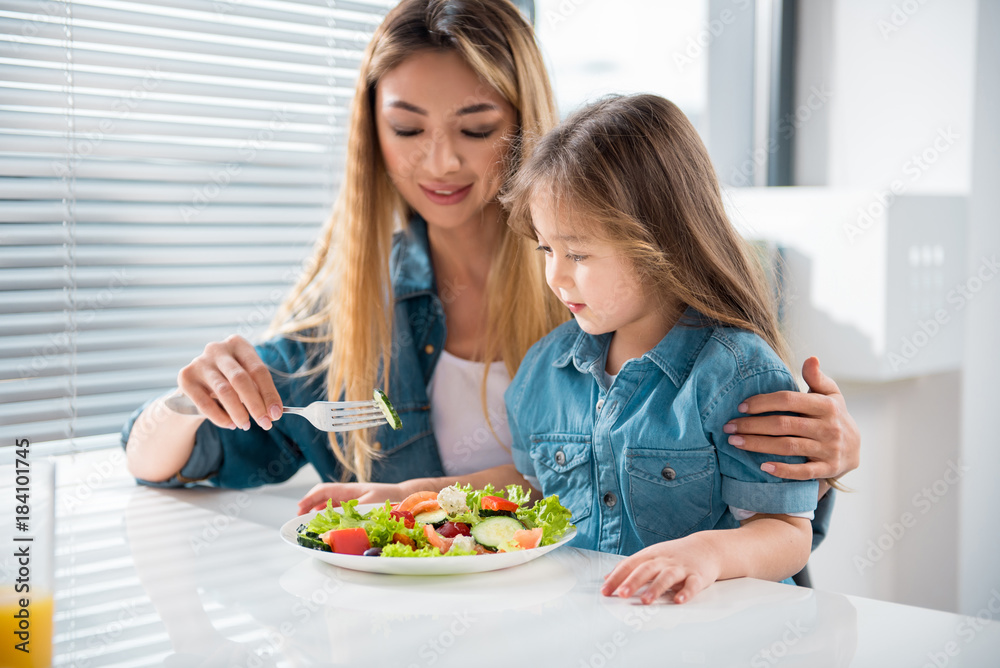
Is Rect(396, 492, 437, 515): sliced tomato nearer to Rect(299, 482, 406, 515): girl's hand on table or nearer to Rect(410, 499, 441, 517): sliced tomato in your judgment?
Rect(410, 499, 441, 517): sliced tomato

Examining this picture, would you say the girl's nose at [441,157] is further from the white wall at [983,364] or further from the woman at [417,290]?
the white wall at [983,364]

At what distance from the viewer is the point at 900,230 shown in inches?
95.6

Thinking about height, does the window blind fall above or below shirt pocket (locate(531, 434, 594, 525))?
above

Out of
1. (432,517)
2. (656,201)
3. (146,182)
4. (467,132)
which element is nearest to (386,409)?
(432,517)

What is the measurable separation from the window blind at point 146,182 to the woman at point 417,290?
0.34m

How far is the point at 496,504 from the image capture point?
113 centimetres

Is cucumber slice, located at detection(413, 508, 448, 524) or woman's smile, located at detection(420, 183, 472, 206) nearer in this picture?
cucumber slice, located at detection(413, 508, 448, 524)

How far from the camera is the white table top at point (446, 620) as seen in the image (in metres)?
0.82

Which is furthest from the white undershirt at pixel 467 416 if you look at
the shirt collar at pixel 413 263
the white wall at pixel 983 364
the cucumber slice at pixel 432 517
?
the white wall at pixel 983 364

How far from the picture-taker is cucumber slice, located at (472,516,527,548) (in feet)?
3.45

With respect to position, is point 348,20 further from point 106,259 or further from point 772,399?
point 772,399

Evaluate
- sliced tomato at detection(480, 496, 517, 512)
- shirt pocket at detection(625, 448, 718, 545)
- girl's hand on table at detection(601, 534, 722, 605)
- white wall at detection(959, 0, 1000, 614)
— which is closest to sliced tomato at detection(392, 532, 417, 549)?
sliced tomato at detection(480, 496, 517, 512)

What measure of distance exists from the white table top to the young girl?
0.13 metres

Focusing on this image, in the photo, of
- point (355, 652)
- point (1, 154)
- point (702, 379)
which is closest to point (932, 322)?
point (702, 379)
